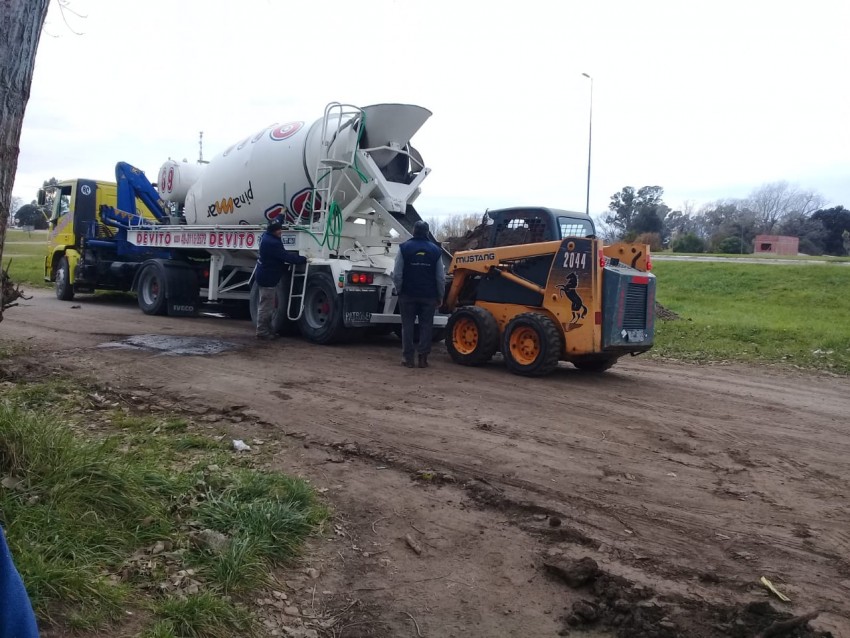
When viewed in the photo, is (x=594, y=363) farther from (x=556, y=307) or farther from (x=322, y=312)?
(x=322, y=312)

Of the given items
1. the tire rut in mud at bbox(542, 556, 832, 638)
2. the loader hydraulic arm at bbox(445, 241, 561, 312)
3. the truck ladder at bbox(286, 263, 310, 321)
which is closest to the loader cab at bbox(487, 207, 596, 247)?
the loader hydraulic arm at bbox(445, 241, 561, 312)

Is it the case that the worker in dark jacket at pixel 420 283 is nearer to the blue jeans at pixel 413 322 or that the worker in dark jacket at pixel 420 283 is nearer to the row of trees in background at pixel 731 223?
the blue jeans at pixel 413 322

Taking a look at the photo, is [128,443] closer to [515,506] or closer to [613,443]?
[515,506]

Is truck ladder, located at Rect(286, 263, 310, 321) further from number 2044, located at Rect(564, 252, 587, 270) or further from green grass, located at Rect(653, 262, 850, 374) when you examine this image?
green grass, located at Rect(653, 262, 850, 374)

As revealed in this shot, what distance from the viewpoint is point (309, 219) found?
11.5 m

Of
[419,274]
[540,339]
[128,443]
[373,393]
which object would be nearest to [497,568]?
[128,443]

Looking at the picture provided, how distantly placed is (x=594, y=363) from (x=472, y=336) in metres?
1.68

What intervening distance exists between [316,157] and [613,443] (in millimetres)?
7169

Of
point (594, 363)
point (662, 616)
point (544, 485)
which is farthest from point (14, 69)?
point (594, 363)

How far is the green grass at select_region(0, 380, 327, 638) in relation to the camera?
123 inches

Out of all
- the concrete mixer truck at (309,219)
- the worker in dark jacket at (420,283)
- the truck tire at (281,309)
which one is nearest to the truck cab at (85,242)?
the concrete mixer truck at (309,219)

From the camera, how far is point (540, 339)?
8.77m

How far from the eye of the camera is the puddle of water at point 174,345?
962 centimetres

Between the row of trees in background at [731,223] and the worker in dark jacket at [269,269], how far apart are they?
105 ft
